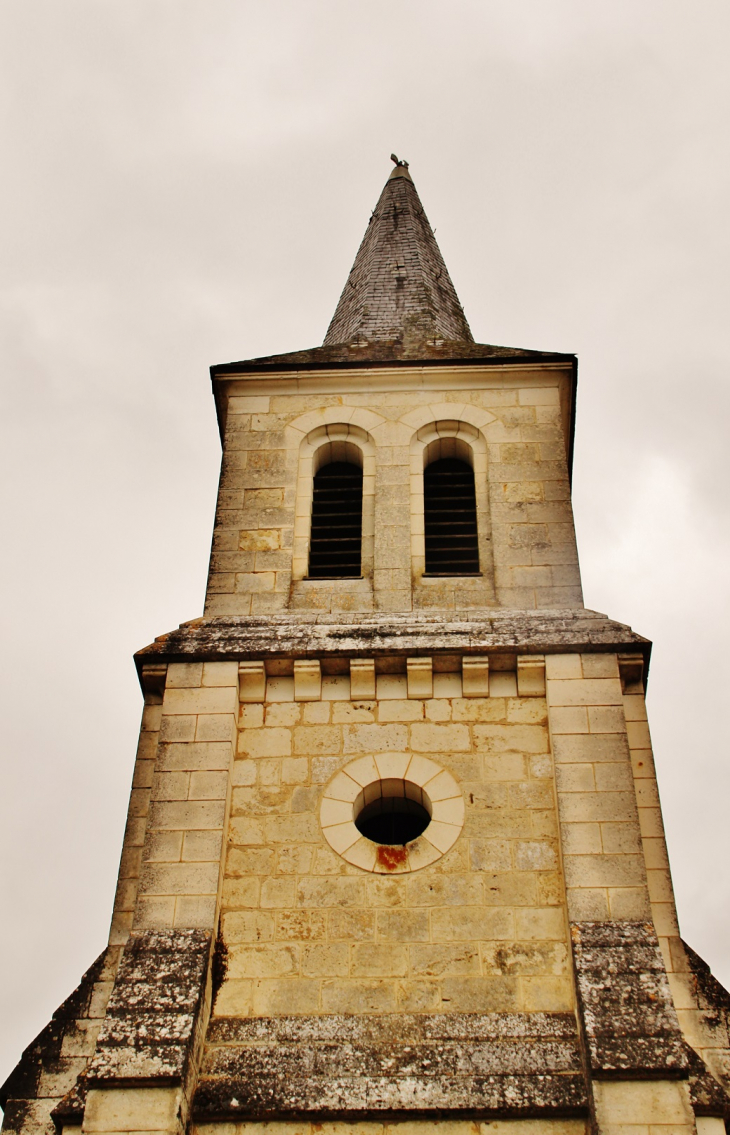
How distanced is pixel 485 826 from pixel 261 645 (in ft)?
8.14

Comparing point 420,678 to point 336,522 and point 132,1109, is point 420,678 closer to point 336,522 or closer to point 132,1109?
point 336,522

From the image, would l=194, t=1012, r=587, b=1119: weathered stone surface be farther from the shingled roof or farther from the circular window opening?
the shingled roof

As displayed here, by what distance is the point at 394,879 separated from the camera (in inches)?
341

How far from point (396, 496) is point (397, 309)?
16.0 feet

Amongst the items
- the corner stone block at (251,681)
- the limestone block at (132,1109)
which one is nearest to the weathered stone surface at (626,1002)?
the limestone block at (132,1109)

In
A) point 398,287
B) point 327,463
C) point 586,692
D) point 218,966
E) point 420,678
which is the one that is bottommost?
point 218,966

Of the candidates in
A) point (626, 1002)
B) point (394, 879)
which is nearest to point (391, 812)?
point (394, 879)

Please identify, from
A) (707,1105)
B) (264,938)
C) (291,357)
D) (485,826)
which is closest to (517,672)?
(485,826)

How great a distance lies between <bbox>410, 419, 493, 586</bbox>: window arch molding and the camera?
11.4 metres

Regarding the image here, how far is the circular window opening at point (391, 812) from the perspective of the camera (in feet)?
30.4

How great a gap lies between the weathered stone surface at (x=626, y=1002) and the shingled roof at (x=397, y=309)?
23.2 feet

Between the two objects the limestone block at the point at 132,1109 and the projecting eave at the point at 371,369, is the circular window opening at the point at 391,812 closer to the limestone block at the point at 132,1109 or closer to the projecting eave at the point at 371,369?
the limestone block at the point at 132,1109

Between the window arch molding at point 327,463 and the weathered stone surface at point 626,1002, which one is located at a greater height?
the window arch molding at point 327,463

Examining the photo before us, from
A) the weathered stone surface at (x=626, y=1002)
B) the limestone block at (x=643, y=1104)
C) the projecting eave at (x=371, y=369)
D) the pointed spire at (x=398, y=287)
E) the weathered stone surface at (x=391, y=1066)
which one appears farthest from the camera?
the pointed spire at (x=398, y=287)
